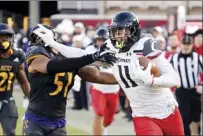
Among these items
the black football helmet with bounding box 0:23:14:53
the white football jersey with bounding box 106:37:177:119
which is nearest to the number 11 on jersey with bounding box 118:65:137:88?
the white football jersey with bounding box 106:37:177:119

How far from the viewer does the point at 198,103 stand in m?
8.67

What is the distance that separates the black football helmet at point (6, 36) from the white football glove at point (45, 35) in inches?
57.4

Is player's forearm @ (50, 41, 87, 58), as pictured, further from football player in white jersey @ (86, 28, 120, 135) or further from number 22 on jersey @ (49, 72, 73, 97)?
football player in white jersey @ (86, 28, 120, 135)

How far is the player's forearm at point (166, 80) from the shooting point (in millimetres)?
5216

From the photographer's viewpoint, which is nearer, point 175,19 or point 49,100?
point 49,100

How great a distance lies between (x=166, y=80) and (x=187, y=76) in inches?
129

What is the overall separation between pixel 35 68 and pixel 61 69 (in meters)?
0.34

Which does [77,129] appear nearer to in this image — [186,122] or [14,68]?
[186,122]

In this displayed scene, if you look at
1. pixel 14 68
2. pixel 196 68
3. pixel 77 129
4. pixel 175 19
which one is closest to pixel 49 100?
pixel 14 68

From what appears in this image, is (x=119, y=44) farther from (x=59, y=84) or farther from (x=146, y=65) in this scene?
(x=59, y=84)

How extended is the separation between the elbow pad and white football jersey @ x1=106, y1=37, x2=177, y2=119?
66 centimetres

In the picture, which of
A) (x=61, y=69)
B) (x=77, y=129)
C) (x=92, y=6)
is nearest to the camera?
(x=61, y=69)

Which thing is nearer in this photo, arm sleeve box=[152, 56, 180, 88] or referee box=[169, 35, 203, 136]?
arm sleeve box=[152, 56, 180, 88]

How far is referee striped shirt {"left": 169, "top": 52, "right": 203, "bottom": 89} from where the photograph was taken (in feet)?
27.9
